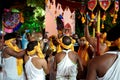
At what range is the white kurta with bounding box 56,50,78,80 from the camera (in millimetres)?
6604

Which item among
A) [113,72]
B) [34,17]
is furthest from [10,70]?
[34,17]

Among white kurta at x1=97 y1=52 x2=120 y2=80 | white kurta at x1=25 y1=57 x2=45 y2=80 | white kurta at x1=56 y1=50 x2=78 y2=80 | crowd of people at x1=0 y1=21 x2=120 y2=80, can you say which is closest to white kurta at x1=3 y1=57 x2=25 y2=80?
crowd of people at x1=0 y1=21 x2=120 y2=80

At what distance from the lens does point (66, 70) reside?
6.62m

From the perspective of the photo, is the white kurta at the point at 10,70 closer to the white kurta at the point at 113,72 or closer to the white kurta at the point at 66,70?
the white kurta at the point at 66,70

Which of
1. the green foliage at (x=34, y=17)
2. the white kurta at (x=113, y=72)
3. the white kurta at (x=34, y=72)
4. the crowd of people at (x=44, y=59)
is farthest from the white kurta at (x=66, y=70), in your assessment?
the green foliage at (x=34, y=17)

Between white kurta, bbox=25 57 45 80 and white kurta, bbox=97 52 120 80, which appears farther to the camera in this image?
white kurta, bbox=25 57 45 80

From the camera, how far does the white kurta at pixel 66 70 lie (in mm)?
6604

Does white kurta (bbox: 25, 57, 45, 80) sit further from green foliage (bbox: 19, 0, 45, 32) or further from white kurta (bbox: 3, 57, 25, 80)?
green foliage (bbox: 19, 0, 45, 32)

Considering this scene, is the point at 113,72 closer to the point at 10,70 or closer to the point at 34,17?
the point at 10,70

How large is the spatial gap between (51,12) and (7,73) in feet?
39.8

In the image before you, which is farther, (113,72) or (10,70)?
(10,70)

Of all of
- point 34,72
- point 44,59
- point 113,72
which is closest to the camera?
point 113,72

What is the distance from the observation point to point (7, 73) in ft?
22.2

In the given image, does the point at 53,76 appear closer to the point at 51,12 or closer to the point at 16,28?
the point at 16,28
